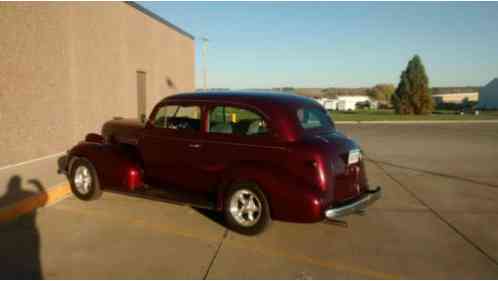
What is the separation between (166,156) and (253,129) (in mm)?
1483

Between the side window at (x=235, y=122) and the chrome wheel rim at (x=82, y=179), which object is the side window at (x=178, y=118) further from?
the chrome wheel rim at (x=82, y=179)

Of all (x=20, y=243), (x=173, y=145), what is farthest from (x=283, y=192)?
(x=20, y=243)

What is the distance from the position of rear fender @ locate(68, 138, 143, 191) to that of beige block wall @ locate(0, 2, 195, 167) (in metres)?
3.17

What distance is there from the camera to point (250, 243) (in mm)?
4836

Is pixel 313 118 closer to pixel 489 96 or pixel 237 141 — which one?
pixel 237 141

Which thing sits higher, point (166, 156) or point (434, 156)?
point (166, 156)

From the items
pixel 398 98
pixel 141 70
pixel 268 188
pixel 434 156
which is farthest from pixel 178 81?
pixel 398 98

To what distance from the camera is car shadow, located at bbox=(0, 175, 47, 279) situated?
13.0 feet

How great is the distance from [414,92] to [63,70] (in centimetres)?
4351

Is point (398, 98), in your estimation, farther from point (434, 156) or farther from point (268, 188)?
point (268, 188)

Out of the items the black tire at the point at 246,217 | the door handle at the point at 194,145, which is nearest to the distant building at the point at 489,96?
the door handle at the point at 194,145

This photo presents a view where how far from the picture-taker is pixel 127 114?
46.1 ft

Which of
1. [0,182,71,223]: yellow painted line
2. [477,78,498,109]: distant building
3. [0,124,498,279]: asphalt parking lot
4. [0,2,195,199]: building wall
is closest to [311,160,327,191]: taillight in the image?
[0,124,498,279]: asphalt parking lot

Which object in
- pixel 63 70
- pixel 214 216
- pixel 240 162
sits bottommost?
pixel 214 216
